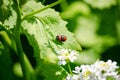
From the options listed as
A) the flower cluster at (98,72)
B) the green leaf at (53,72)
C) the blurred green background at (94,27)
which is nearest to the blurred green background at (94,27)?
the blurred green background at (94,27)

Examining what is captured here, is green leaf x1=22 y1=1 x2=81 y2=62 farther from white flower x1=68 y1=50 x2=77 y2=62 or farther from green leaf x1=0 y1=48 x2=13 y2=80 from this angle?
green leaf x1=0 y1=48 x2=13 y2=80

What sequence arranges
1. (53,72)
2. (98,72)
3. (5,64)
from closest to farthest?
(98,72)
(53,72)
(5,64)

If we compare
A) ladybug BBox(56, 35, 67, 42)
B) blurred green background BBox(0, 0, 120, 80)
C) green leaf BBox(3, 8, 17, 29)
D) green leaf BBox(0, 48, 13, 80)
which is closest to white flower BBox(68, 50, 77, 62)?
ladybug BBox(56, 35, 67, 42)

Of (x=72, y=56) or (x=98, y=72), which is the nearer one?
(x=98, y=72)

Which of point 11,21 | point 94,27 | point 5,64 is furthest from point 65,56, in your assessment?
point 94,27

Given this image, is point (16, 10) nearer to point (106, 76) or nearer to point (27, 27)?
point (27, 27)

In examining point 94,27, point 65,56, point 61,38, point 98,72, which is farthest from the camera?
point 94,27

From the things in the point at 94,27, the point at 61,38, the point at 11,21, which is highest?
the point at 94,27

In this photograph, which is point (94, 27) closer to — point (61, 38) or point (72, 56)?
point (61, 38)
